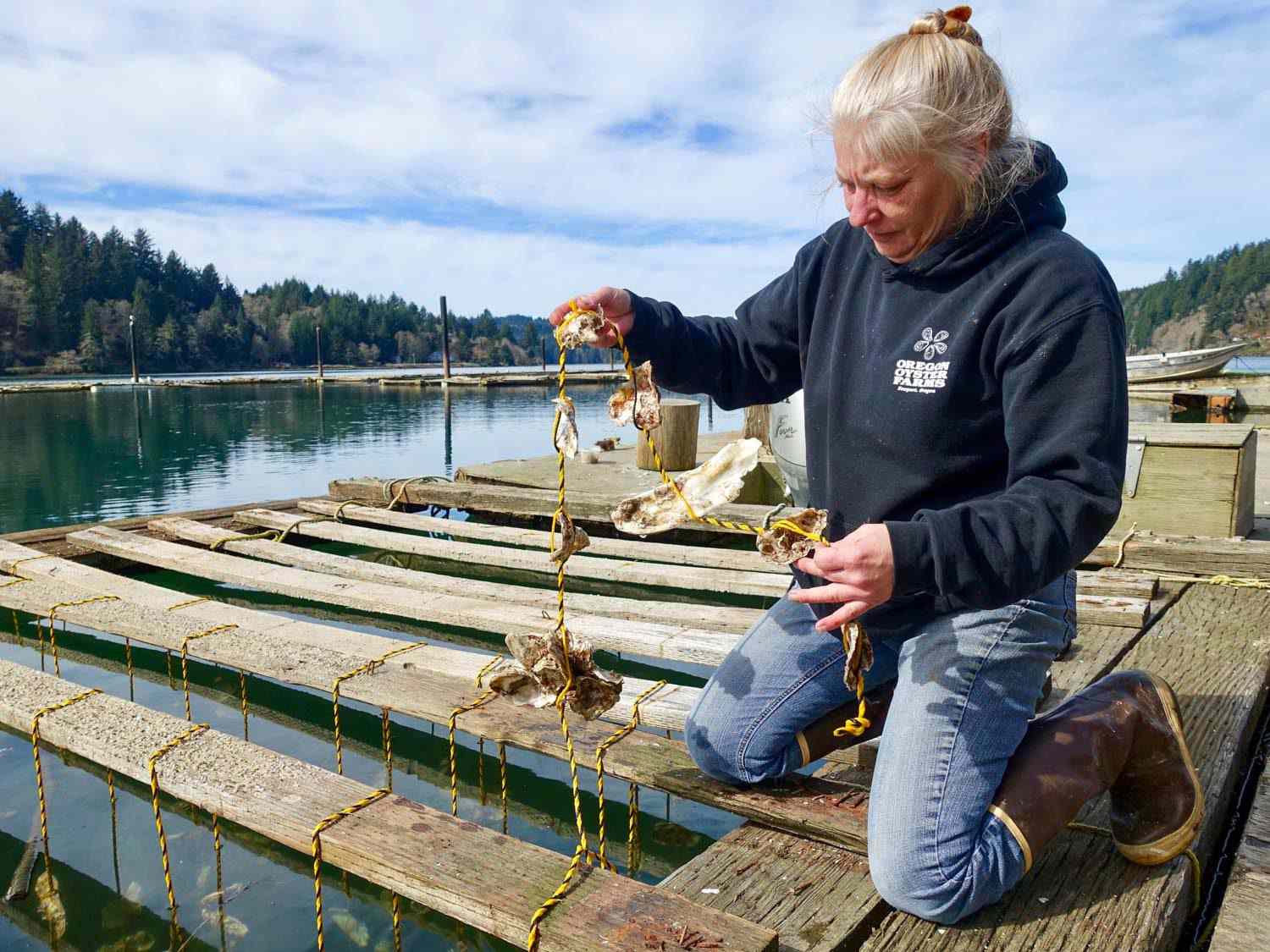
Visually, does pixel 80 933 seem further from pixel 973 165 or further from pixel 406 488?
pixel 406 488

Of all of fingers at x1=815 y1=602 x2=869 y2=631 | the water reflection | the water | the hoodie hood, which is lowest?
the water reflection

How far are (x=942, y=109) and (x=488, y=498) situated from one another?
794 centimetres

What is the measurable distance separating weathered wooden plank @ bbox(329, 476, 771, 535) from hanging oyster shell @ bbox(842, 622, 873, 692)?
5.94 meters

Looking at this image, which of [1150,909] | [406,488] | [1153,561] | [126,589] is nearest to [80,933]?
[126,589]

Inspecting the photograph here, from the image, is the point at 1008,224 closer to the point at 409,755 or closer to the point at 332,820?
the point at 332,820

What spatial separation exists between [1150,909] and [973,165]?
5.94 feet

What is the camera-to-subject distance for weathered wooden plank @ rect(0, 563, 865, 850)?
2584 millimetres

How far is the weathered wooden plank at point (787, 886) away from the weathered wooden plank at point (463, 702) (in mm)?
65

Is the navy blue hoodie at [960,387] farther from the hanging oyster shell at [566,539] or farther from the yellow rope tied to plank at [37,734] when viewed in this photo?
the yellow rope tied to plank at [37,734]

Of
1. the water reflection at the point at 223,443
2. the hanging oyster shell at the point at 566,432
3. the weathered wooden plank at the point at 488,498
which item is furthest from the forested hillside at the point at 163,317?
the hanging oyster shell at the point at 566,432

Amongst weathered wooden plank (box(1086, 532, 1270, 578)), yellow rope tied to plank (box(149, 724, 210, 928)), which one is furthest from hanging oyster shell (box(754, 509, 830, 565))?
weathered wooden plank (box(1086, 532, 1270, 578))

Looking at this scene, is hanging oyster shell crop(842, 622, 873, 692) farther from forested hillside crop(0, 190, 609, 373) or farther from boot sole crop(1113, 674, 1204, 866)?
forested hillside crop(0, 190, 609, 373)

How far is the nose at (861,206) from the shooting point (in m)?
2.21

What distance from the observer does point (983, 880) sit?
206 centimetres
